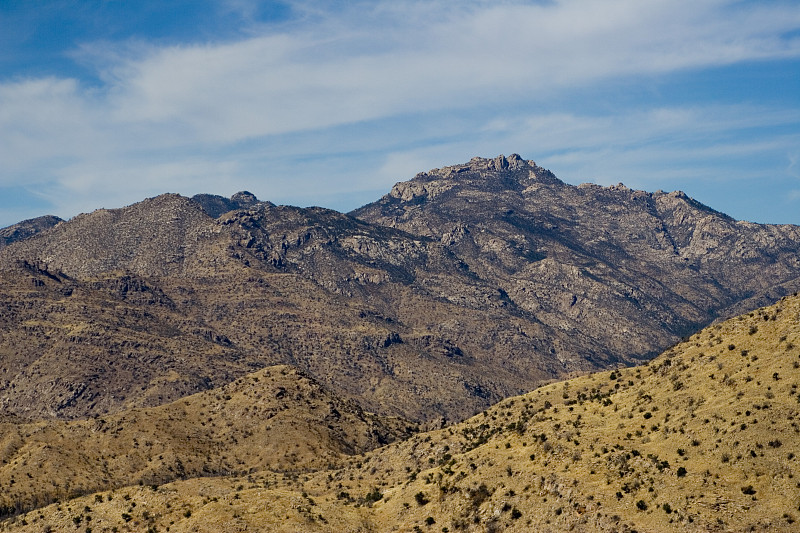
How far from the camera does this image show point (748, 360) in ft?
321

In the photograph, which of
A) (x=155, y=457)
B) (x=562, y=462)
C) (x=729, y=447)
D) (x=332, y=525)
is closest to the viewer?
(x=729, y=447)

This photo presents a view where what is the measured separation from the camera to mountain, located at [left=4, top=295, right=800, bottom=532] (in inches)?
3216

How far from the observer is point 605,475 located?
9056 cm

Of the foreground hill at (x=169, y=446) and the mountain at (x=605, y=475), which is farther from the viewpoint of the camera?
the foreground hill at (x=169, y=446)

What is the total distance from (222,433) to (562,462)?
369 feet

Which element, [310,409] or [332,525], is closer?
[332,525]

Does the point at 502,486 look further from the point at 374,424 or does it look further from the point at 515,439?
the point at 374,424

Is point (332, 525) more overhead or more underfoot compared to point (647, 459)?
more underfoot

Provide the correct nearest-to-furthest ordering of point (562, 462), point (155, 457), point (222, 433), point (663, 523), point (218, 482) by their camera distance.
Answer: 1. point (663, 523)
2. point (562, 462)
3. point (218, 482)
4. point (155, 457)
5. point (222, 433)

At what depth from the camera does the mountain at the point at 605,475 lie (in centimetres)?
8169

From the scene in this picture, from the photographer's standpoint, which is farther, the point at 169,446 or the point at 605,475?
the point at 169,446

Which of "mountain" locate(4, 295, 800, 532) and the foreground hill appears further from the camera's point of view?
the foreground hill

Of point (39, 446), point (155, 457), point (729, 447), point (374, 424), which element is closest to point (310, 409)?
point (374, 424)

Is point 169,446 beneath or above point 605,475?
beneath
